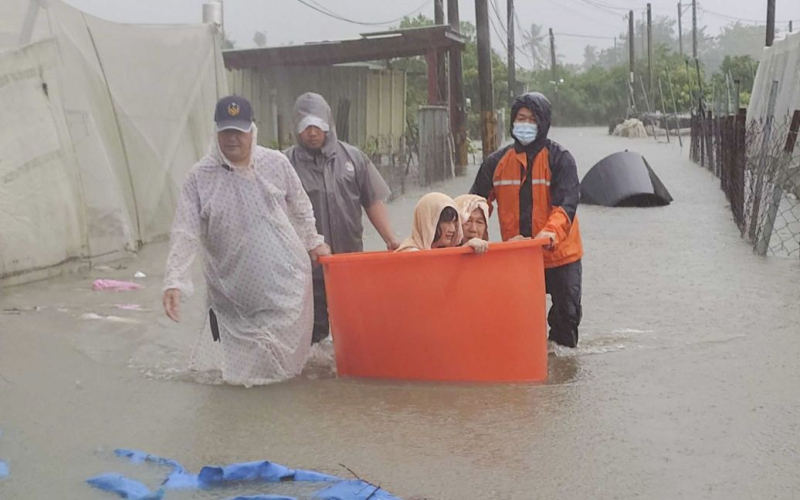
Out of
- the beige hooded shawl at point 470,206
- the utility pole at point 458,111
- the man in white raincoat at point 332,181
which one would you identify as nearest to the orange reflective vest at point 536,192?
the beige hooded shawl at point 470,206

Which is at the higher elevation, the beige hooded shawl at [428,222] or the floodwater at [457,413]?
the beige hooded shawl at [428,222]

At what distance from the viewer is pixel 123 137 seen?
38.8 ft

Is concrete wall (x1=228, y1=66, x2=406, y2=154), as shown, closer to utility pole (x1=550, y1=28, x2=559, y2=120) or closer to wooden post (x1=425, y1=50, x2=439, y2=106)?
wooden post (x1=425, y1=50, x2=439, y2=106)

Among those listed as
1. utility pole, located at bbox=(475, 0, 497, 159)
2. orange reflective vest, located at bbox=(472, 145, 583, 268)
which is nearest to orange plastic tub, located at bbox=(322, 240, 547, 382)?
orange reflective vest, located at bbox=(472, 145, 583, 268)

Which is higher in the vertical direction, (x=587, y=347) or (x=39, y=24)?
(x=39, y=24)

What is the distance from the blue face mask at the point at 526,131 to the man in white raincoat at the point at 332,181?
952 millimetres

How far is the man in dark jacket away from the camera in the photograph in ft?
20.1

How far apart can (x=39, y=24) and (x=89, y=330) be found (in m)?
3.75

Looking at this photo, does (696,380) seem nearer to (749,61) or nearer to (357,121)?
(357,121)

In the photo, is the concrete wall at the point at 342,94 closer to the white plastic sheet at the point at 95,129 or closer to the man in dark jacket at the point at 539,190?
the white plastic sheet at the point at 95,129

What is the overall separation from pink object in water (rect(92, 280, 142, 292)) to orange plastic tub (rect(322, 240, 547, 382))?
414 cm

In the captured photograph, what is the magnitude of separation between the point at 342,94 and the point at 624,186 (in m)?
10.8

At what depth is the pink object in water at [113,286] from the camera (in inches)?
366

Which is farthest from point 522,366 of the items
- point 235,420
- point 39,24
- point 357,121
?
point 357,121
